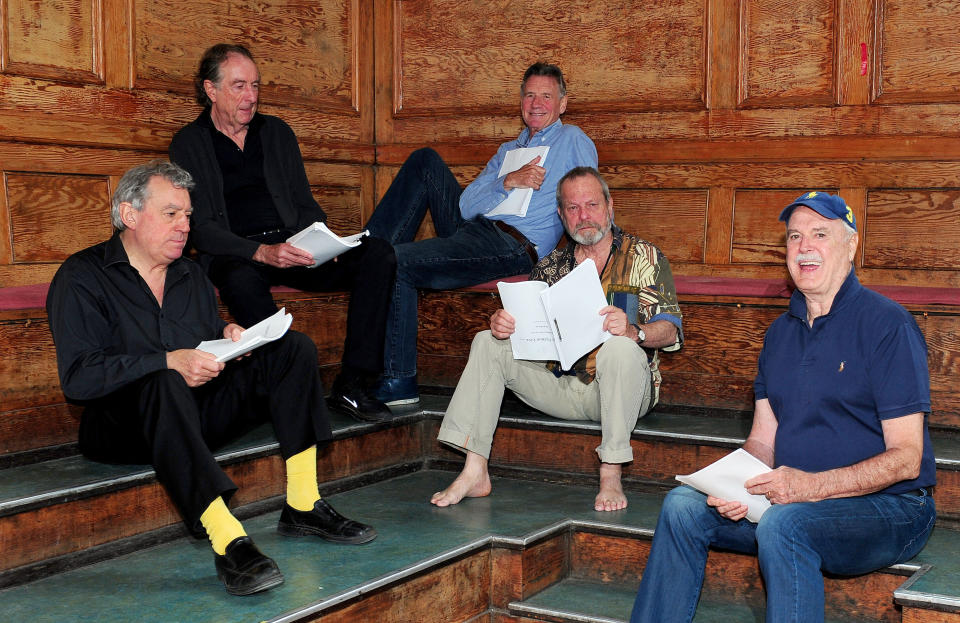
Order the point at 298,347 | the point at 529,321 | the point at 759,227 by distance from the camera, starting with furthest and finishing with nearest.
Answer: the point at 759,227
the point at 529,321
the point at 298,347

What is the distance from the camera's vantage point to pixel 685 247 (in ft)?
14.5

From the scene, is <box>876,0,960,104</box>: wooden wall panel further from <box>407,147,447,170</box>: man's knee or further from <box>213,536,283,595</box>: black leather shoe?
<box>213,536,283,595</box>: black leather shoe

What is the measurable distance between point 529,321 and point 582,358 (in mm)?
262

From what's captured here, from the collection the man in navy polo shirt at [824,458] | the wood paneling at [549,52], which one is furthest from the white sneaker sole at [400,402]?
the man in navy polo shirt at [824,458]

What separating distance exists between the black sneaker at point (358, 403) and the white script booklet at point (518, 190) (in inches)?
37.3

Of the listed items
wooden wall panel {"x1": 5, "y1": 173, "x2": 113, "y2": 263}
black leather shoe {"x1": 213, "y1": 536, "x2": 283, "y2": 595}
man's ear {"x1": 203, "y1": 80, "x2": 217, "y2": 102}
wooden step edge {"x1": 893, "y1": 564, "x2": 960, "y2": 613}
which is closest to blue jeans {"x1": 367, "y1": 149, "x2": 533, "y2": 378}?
man's ear {"x1": 203, "y1": 80, "x2": 217, "y2": 102}

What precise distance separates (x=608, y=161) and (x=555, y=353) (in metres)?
1.59

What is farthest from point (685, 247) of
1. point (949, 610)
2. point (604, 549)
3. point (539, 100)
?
point (949, 610)

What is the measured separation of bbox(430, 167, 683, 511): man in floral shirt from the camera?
3.27 meters

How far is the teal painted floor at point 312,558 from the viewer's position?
7.71 feet

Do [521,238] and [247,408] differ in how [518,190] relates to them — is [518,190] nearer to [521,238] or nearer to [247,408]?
[521,238]

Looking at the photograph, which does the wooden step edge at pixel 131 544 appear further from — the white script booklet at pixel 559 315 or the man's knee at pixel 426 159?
the man's knee at pixel 426 159

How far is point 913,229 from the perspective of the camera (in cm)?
399

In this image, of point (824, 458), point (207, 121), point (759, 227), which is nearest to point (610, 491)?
point (824, 458)
